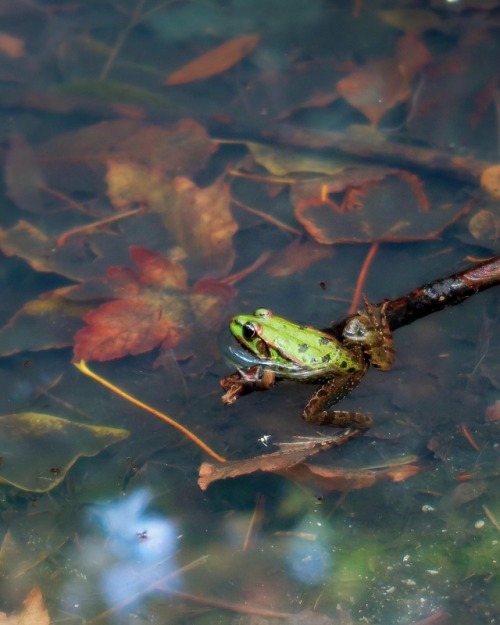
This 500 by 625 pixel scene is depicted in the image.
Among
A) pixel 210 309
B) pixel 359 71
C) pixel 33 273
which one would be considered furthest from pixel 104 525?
pixel 359 71

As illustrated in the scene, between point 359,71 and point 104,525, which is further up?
point 359,71

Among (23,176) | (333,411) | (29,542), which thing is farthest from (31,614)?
(23,176)

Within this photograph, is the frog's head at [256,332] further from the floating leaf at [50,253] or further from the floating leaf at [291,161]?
the floating leaf at [291,161]

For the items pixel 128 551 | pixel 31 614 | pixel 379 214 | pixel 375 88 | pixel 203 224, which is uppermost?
pixel 375 88

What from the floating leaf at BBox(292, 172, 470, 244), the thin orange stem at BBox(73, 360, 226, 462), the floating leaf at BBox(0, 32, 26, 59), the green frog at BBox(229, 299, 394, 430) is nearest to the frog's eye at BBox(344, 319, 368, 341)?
the green frog at BBox(229, 299, 394, 430)

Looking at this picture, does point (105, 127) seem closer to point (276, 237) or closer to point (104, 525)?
point (276, 237)

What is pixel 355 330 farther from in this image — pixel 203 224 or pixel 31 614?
pixel 31 614
